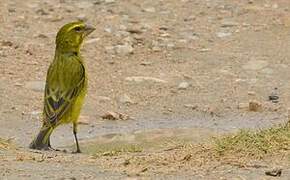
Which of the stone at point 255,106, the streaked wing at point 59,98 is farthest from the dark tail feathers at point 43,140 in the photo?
the stone at point 255,106

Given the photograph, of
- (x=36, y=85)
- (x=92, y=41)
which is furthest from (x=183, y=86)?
(x=92, y=41)

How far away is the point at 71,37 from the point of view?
A: 9594mm

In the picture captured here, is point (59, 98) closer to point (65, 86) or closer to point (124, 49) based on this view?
point (65, 86)

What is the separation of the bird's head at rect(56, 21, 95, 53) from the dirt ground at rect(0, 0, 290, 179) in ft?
2.89

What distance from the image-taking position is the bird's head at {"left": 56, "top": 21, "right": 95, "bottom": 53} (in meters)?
9.55

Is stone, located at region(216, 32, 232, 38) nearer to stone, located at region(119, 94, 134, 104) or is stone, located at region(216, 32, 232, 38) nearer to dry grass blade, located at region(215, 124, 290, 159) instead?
stone, located at region(119, 94, 134, 104)

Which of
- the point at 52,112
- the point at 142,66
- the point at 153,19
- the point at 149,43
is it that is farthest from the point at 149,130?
the point at 153,19

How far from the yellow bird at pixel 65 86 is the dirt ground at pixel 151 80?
346 millimetres

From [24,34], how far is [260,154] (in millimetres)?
6172

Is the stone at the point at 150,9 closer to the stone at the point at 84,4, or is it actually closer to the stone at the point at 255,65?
A: the stone at the point at 84,4

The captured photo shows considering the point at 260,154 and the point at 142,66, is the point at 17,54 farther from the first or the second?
the point at 260,154

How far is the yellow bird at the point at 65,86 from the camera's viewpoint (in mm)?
8820

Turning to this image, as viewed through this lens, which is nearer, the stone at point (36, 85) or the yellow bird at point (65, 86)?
the yellow bird at point (65, 86)

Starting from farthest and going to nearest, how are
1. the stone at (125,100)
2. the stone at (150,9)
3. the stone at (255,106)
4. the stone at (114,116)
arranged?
1. the stone at (150,9)
2. the stone at (125,100)
3. the stone at (255,106)
4. the stone at (114,116)
